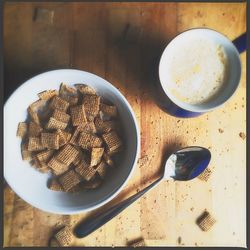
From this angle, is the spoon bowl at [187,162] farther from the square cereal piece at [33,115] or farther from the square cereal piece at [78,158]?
the square cereal piece at [33,115]

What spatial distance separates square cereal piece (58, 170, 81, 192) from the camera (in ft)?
2.69

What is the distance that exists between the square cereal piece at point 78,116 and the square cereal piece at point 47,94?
0.06m

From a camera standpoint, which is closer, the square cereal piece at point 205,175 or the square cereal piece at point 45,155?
the square cereal piece at point 45,155

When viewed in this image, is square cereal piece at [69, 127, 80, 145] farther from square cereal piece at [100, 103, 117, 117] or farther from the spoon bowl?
the spoon bowl

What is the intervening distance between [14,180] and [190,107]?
380mm

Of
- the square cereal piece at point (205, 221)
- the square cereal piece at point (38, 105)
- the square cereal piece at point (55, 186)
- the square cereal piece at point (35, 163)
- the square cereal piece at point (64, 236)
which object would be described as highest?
the square cereal piece at point (38, 105)

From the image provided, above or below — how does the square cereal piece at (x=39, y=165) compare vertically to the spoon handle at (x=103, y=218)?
above

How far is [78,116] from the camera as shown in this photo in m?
0.81

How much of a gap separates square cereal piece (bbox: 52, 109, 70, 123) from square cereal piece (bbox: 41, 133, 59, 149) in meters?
0.03

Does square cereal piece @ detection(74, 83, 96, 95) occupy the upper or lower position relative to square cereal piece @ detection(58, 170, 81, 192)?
upper

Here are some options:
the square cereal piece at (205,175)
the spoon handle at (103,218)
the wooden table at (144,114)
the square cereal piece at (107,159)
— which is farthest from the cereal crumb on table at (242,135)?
the square cereal piece at (107,159)

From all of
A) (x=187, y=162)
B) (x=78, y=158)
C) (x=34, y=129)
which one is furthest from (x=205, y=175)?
(x=34, y=129)

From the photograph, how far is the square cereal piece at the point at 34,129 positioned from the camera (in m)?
0.82

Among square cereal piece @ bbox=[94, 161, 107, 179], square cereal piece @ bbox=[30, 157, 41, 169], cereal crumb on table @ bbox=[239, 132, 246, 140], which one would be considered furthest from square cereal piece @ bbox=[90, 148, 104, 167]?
cereal crumb on table @ bbox=[239, 132, 246, 140]
